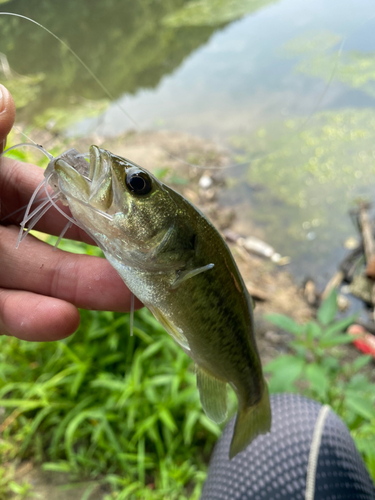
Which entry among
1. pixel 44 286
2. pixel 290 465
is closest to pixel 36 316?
pixel 44 286

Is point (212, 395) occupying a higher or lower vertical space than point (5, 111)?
lower

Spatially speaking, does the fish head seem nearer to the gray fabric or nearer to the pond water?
the gray fabric

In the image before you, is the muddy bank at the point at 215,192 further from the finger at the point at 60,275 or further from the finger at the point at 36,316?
the finger at the point at 36,316

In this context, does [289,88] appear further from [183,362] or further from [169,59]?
[183,362]

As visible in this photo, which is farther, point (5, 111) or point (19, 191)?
point (19, 191)

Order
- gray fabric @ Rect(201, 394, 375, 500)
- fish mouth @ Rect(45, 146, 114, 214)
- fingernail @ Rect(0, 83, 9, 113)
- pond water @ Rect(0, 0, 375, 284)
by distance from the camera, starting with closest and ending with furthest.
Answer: fish mouth @ Rect(45, 146, 114, 214) < fingernail @ Rect(0, 83, 9, 113) < gray fabric @ Rect(201, 394, 375, 500) < pond water @ Rect(0, 0, 375, 284)

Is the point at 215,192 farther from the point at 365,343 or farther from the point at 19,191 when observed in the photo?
the point at 19,191

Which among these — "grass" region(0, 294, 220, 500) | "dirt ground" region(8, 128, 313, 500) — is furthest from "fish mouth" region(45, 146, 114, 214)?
"grass" region(0, 294, 220, 500)

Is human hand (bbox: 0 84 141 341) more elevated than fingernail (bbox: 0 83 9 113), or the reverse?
fingernail (bbox: 0 83 9 113)
